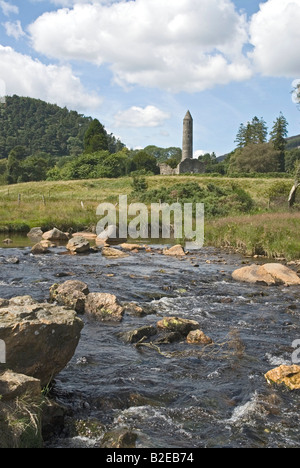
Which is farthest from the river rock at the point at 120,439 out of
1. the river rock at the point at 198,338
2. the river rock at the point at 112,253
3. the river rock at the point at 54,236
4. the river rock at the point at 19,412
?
the river rock at the point at 54,236

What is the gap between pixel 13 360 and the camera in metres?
5.06

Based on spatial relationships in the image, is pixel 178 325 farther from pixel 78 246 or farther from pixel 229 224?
pixel 229 224

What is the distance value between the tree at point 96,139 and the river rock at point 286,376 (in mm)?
80641

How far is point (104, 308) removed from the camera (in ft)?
30.3

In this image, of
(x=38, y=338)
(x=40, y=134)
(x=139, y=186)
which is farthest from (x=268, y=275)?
(x=40, y=134)

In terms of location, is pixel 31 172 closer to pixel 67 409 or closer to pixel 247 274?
pixel 247 274

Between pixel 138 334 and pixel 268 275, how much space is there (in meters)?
6.73

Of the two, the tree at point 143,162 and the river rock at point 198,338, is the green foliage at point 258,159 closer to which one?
the tree at point 143,162

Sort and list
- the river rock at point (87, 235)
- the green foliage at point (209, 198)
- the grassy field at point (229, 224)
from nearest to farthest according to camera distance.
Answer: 1. the grassy field at point (229, 224)
2. the river rock at point (87, 235)
3. the green foliage at point (209, 198)

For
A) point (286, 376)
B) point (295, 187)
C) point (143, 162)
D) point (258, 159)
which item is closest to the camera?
point (286, 376)

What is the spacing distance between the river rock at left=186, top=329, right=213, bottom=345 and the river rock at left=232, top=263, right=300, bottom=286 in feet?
18.9

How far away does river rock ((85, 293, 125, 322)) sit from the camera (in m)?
9.05

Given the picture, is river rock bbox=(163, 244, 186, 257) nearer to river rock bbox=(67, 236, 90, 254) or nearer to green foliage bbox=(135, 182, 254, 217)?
river rock bbox=(67, 236, 90, 254)

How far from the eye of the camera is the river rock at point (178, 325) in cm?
820
